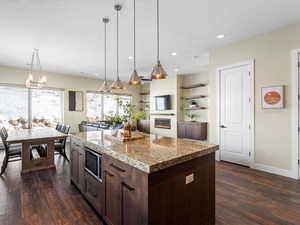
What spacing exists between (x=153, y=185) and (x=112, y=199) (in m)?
0.66

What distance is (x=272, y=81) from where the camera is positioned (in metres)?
3.41

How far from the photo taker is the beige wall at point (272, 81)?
10.6ft

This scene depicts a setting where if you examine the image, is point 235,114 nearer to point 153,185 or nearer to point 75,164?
point 153,185

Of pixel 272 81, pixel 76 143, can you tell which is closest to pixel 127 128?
pixel 76 143

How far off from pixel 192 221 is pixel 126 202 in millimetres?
696

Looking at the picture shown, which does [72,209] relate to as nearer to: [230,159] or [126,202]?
[126,202]

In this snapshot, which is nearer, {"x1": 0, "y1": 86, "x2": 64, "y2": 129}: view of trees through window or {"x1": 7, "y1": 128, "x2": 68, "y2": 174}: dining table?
{"x1": 7, "y1": 128, "x2": 68, "y2": 174}: dining table

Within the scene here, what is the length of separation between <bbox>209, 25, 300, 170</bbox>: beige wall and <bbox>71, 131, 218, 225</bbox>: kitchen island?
242 centimetres

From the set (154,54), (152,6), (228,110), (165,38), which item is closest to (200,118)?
(228,110)

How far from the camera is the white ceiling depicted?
2.58 meters

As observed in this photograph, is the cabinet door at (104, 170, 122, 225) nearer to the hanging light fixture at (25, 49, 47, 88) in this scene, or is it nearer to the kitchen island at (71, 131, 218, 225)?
the kitchen island at (71, 131, 218, 225)

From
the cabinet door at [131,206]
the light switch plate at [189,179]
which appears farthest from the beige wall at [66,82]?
the light switch plate at [189,179]

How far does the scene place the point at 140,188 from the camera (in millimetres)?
1320

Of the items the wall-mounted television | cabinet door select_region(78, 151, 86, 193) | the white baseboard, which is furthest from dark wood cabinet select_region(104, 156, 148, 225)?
the wall-mounted television
